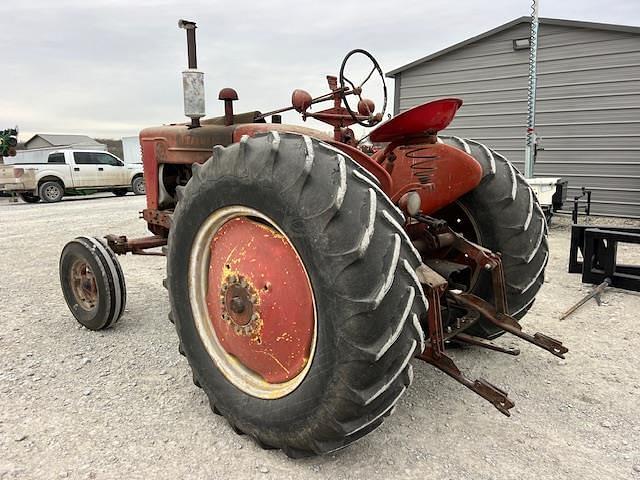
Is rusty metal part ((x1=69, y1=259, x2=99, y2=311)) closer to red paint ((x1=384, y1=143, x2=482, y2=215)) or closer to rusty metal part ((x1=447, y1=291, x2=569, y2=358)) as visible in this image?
red paint ((x1=384, y1=143, x2=482, y2=215))

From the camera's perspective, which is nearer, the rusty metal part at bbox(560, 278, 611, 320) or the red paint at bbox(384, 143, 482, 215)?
the red paint at bbox(384, 143, 482, 215)

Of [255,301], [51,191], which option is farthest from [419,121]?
[51,191]

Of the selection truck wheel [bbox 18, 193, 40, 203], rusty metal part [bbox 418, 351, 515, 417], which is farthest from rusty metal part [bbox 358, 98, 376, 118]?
truck wheel [bbox 18, 193, 40, 203]

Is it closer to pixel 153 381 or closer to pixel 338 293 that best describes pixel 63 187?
pixel 153 381

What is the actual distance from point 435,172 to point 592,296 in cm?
263

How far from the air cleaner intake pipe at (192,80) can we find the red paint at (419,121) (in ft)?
5.09

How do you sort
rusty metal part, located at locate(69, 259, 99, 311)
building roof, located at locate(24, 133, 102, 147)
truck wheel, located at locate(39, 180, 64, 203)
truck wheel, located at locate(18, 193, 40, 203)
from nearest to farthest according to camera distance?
rusty metal part, located at locate(69, 259, 99, 311) < truck wheel, located at locate(39, 180, 64, 203) < truck wheel, located at locate(18, 193, 40, 203) < building roof, located at locate(24, 133, 102, 147)

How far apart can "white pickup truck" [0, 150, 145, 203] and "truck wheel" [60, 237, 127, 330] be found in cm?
1360

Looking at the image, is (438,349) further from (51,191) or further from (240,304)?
(51,191)

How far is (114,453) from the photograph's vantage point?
216cm

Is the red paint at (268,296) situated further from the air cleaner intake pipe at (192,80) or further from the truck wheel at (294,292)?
the air cleaner intake pipe at (192,80)

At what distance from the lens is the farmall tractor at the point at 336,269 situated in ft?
5.69

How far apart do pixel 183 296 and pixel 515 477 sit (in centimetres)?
166

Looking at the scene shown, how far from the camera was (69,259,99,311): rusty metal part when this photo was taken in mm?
3680
